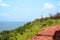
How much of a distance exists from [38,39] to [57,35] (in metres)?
3.21

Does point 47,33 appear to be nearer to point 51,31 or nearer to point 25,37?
point 51,31

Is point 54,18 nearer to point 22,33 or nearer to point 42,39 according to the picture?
point 22,33

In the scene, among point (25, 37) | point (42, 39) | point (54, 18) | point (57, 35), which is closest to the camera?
point (57, 35)

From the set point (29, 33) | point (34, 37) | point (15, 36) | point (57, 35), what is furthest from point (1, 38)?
point (57, 35)

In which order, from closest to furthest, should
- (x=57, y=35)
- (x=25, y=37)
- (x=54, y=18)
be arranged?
(x=57, y=35), (x=25, y=37), (x=54, y=18)

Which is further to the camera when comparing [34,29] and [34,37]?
[34,29]

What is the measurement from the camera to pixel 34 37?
10953 millimetres

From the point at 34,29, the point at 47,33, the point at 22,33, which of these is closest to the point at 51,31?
the point at 47,33

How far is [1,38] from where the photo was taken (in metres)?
14.2

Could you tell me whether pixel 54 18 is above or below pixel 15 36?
above

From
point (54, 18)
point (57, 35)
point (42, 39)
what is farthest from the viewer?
point (54, 18)

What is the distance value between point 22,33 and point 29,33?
2.45ft

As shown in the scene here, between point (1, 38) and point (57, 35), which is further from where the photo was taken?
point (1, 38)

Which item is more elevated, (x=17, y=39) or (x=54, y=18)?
(x=54, y=18)
